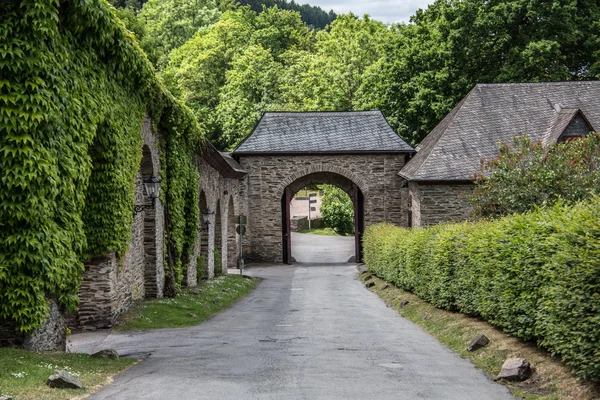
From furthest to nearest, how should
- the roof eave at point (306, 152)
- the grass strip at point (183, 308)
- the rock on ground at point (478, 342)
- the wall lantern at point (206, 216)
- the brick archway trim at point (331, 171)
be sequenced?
the brick archway trim at point (331, 171) → the roof eave at point (306, 152) → the wall lantern at point (206, 216) → the grass strip at point (183, 308) → the rock on ground at point (478, 342)

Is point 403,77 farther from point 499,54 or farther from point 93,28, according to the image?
point 93,28

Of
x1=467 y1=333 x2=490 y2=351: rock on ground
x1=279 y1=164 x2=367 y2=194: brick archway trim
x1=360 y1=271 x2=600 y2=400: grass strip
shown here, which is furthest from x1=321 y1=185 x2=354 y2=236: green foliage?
x1=467 y1=333 x2=490 y2=351: rock on ground

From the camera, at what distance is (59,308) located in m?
11.2

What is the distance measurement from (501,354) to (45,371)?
6.18 metres

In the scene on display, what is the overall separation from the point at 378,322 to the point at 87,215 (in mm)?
6555

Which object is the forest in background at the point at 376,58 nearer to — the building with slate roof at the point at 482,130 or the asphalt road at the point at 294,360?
the building with slate roof at the point at 482,130

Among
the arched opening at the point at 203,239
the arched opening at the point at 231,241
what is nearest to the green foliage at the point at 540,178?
the arched opening at the point at 203,239

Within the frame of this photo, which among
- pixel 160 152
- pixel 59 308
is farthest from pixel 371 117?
pixel 59 308

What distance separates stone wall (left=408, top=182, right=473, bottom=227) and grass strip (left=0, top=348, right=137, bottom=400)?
21.1 metres

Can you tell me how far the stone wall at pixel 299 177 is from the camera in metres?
37.2

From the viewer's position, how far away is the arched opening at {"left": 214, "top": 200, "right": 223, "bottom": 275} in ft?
98.6

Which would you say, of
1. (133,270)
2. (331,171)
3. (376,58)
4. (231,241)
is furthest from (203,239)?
(376,58)

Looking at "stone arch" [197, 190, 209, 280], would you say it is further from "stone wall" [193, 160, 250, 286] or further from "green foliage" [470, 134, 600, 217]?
"green foliage" [470, 134, 600, 217]

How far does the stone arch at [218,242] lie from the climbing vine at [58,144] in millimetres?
15654
